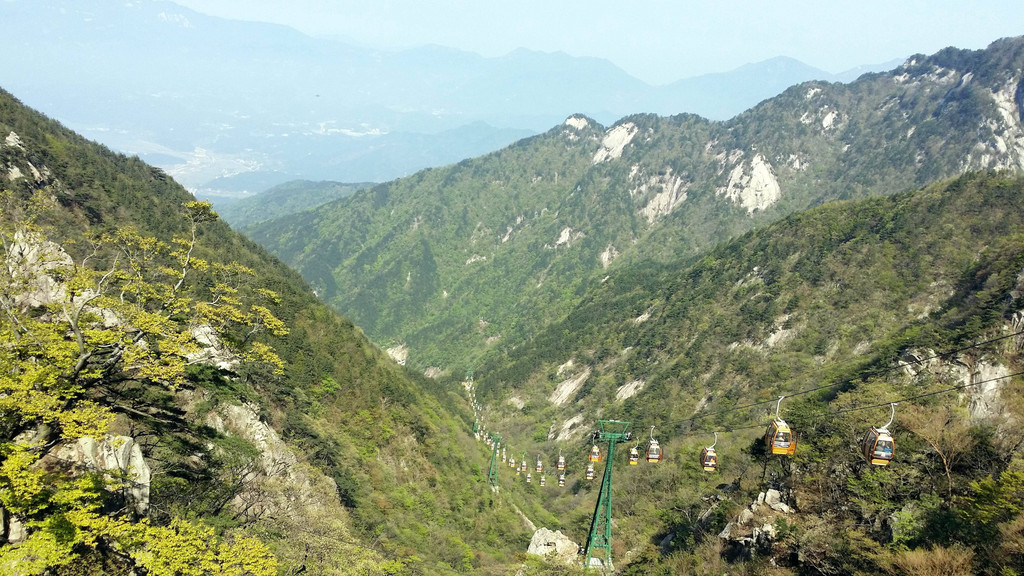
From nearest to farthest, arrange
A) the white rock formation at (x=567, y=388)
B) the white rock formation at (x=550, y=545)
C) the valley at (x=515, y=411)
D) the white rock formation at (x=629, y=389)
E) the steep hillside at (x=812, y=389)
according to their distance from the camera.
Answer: the valley at (x=515, y=411)
the steep hillside at (x=812, y=389)
the white rock formation at (x=550, y=545)
the white rock formation at (x=629, y=389)
the white rock formation at (x=567, y=388)

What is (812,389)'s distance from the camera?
199ft

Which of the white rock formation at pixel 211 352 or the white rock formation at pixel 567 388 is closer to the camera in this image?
the white rock formation at pixel 211 352

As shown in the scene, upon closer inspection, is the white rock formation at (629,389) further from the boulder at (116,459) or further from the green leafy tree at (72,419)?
the green leafy tree at (72,419)

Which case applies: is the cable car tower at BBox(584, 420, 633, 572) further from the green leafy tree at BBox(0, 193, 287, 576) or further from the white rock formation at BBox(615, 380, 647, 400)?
the white rock formation at BBox(615, 380, 647, 400)

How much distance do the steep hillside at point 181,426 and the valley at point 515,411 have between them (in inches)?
6.9

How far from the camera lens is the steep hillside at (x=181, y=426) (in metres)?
16.0

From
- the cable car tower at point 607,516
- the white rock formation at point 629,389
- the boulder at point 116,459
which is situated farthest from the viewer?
the white rock formation at point 629,389

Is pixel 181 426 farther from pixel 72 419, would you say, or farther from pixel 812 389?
pixel 812 389

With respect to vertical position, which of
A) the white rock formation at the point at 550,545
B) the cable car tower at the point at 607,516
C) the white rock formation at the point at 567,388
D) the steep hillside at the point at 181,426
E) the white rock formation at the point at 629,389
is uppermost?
the steep hillside at the point at 181,426

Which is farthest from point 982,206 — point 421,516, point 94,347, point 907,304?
point 94,347

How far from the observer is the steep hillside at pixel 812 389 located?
2758cm

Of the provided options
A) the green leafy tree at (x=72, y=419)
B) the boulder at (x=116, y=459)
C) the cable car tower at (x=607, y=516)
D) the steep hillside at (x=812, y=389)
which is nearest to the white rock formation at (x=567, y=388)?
the steep hillside at (x=812, y=389)

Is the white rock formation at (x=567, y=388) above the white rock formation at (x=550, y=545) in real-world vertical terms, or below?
below

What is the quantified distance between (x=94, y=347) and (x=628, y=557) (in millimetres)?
49915
